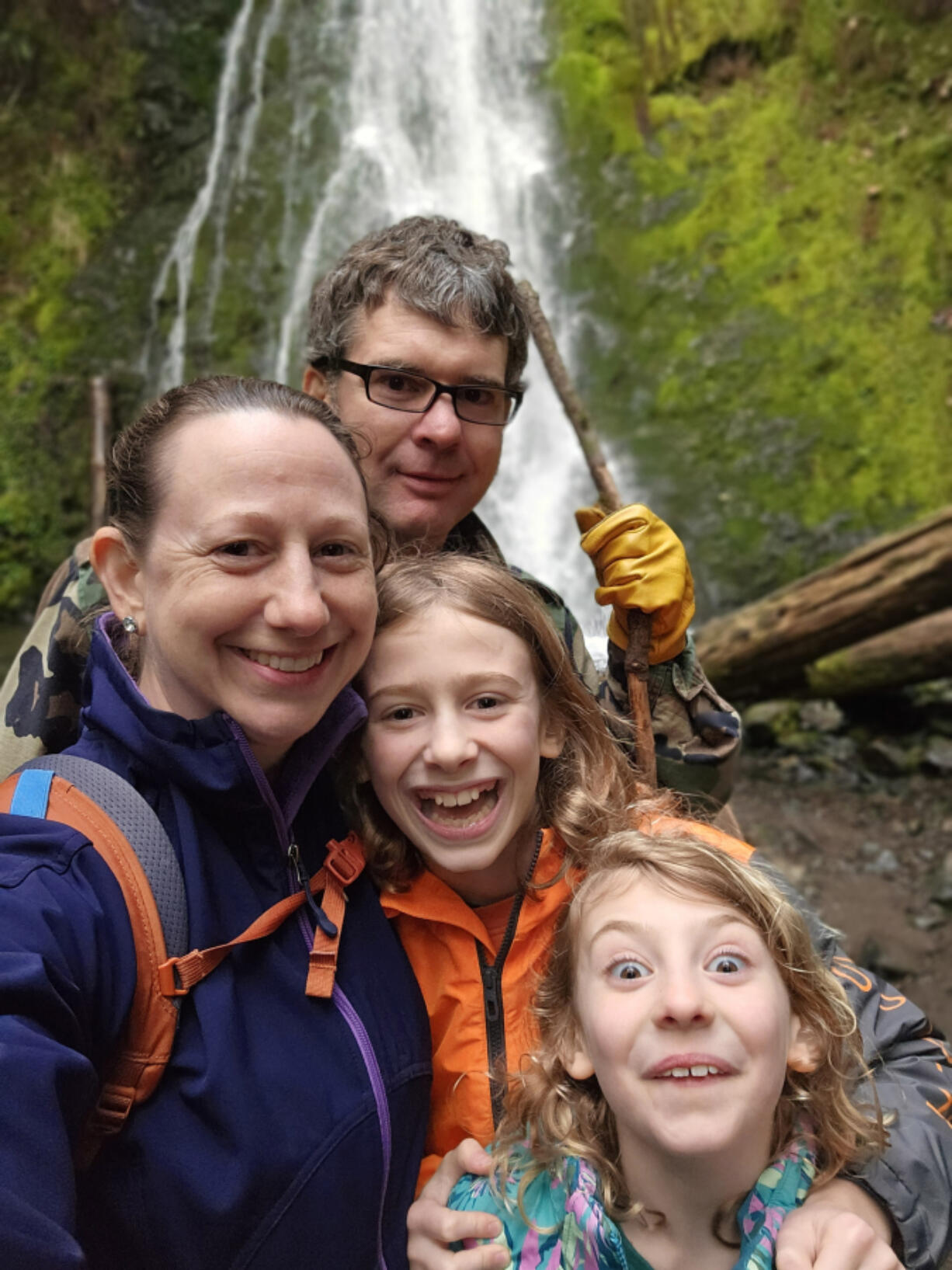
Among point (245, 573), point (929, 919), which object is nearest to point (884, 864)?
point (929, 919)

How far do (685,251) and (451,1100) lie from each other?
9.87 m

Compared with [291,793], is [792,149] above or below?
above

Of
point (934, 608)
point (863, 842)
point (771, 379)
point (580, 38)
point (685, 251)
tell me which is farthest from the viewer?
point (580, 38)

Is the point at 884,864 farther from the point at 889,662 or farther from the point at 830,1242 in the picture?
the point at 830,1242

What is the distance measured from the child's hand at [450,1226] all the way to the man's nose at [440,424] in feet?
5.27

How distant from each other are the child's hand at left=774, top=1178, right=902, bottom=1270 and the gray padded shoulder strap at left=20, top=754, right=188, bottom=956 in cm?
100

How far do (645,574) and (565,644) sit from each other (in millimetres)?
A: 294

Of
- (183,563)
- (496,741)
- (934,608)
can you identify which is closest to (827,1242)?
(496,741)

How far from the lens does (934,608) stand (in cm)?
568

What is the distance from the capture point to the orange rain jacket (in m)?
1.79

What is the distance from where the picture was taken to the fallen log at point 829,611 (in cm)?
555

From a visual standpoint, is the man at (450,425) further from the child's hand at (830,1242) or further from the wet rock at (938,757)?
the wet rock at (938,757)

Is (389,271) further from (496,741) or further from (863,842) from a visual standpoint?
(863,842)

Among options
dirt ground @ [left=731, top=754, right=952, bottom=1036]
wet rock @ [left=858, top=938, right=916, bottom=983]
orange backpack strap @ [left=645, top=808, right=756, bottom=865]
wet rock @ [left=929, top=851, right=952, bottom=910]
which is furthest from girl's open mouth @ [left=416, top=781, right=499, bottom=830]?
wet rock @ [left=929, top=851, right=952, bottom=910]
